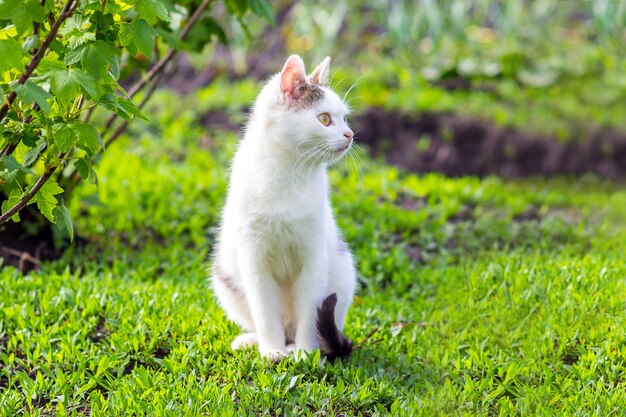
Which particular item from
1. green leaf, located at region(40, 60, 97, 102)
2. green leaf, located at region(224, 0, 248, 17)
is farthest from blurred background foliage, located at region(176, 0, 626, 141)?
green leaf, located at region(40, 60, 97, 102)

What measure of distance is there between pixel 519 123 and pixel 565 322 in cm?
475

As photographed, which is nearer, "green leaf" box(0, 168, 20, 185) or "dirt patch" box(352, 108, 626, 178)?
"green leaf" box(0, 168, 20, 185)

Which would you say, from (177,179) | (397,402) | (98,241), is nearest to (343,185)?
(177,179)

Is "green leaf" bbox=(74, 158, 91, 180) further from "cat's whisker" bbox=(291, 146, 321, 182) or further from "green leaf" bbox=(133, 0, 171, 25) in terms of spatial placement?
"cat's whisker" bbox=(291, 146, 321, 182)

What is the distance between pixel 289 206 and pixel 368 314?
45.8 inches

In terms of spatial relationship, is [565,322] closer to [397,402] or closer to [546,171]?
[397,402]

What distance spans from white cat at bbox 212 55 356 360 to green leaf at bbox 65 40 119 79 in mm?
998

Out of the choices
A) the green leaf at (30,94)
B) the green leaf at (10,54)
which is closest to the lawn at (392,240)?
the green leaf at (10,54)

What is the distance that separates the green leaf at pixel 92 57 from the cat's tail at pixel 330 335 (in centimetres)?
143

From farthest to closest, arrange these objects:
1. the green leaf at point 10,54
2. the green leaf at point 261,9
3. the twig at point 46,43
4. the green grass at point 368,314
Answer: the green leaf at point 261,9, the green grass at point 368,314, the twig at point 46,43, the green leaf at point 10,54

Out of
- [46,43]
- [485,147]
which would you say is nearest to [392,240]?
[485,147]

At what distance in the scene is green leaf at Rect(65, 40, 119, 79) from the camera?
A: 270 centimetres

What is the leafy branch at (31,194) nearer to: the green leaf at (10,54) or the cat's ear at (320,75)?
the green leaf at (10,54)

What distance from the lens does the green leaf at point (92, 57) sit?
106 inches
